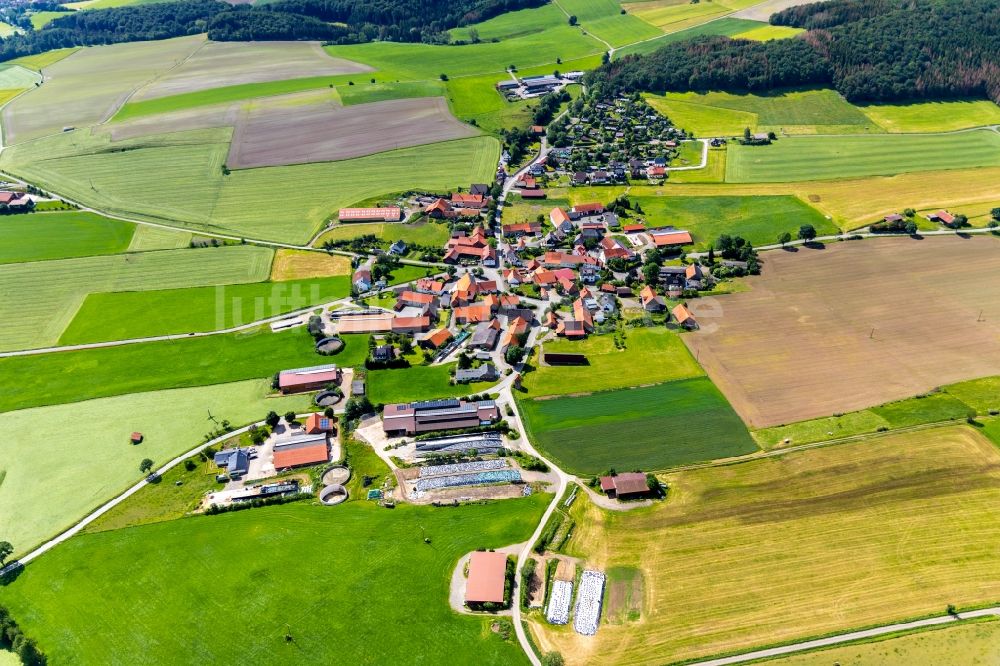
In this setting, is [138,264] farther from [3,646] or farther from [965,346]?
[965,346]

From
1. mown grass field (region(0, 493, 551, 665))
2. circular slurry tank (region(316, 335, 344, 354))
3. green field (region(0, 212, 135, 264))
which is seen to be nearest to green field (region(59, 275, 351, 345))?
circular slurry tank (region(316, 335, 344, 354))

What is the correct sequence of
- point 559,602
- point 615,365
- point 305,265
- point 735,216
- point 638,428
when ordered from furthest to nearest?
point 735,216, point 305,265, point 615,365, point 638,428, point 559,602

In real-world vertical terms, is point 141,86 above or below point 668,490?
above

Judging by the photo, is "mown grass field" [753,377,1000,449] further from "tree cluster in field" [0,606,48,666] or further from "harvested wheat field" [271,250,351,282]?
"tree cluster in field" [0,606,48,666]

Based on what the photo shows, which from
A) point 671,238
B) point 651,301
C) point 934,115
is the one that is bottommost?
point 651,301

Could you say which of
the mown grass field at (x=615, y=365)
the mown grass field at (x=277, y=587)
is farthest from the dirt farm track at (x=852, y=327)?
the mown grass field at (x=277, y=587)

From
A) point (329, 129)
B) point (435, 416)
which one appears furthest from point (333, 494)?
point (329, 129)

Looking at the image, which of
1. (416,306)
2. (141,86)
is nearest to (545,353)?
(416,306)

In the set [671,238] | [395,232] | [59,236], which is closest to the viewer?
[671,238]

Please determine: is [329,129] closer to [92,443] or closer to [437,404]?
[92,443]
